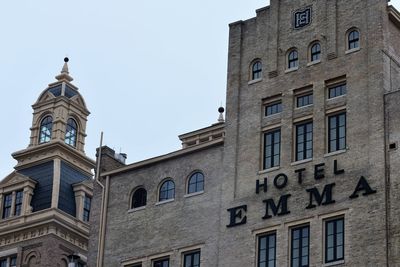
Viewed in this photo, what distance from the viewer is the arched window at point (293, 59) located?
7300 centimetres

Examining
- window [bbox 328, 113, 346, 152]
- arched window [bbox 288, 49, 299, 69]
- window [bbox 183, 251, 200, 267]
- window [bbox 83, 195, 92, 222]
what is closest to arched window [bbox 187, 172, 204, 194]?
window [bbox 183, 251, 200, 267]

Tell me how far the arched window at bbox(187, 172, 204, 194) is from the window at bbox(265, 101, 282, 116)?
475 cm

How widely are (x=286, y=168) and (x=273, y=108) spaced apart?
12.5 ft

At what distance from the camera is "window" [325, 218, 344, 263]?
66.7 m

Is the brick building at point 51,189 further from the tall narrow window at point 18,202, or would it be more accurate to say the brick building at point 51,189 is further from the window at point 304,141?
the window at point 304,141

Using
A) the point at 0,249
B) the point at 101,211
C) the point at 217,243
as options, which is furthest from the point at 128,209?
the point at 0,249

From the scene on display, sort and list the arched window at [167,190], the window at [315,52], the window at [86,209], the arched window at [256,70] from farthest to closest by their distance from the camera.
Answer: the window at [86,209] → the arched window at [167,190] → the arched window at [256,70] → the window at [315,52]

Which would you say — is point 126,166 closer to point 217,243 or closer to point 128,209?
point 128,209

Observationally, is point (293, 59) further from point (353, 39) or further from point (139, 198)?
point (139, 198)

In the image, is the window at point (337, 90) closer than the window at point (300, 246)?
No

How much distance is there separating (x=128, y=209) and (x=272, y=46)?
1139 cm

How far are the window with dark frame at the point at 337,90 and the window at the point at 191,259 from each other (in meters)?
10.2

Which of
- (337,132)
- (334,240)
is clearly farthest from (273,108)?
(334,240)

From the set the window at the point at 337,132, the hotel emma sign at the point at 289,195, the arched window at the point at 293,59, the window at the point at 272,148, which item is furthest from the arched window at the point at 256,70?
the hotel emma sign at the point at 289,195
